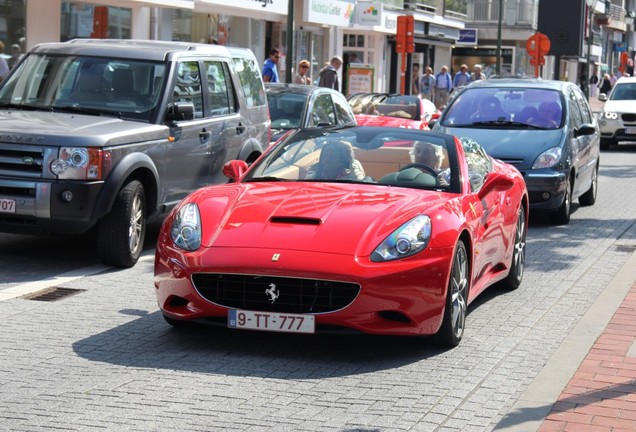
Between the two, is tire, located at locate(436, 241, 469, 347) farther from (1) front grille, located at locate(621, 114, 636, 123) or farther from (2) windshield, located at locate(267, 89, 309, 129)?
(1) front grille, located at locate(621, 114, 636, 123)

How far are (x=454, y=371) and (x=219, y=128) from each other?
586 centimetres

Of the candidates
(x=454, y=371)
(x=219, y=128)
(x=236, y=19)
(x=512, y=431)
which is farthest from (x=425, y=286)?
(x=236, y=19)

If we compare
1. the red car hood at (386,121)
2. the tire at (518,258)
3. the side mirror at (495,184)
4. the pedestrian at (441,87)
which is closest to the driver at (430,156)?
the side mirror at (495,184)

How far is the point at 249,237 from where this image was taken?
24.9 feet

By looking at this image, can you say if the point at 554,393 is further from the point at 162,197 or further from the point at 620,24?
the point at 620,24

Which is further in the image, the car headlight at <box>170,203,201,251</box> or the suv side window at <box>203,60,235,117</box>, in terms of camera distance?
the suv side window at <box>203,60,235,117</box>

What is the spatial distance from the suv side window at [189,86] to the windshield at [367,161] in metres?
3.15

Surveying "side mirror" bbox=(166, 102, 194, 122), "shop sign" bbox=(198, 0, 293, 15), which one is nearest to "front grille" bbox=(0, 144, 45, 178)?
"side mirror" bbox=(166, 102, 194, 122)

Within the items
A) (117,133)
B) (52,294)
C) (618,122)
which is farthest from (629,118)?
(52,294)

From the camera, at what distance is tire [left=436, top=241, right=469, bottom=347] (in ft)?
25.3

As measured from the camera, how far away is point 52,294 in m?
9.61

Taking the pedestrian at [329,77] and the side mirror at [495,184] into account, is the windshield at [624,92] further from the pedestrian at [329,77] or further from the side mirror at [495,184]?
the side mirror at [495,184]

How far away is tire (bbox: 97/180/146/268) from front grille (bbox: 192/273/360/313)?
337 centimetres

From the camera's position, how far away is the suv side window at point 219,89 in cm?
1271
